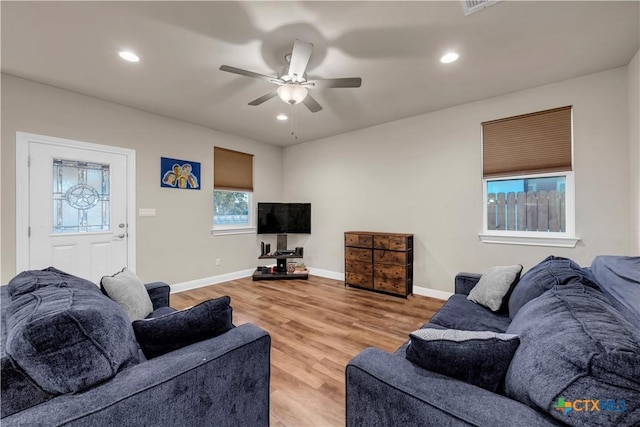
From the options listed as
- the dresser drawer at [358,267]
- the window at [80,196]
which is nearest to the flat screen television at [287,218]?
the dresser drawer at [358,267]

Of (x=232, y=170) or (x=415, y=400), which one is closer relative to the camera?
(x=415, y=400)

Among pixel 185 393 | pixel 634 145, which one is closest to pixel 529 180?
pixel 634 145

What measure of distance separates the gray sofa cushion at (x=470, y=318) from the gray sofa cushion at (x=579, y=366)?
82 centimetres

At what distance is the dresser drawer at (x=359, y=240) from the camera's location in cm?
405

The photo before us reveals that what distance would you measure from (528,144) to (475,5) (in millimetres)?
2005

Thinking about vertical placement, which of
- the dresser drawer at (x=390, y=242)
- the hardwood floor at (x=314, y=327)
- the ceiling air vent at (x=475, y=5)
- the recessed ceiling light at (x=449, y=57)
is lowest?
the hardwood floor at (x=314, y=327)

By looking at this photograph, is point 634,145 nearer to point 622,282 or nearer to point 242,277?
point 622,282

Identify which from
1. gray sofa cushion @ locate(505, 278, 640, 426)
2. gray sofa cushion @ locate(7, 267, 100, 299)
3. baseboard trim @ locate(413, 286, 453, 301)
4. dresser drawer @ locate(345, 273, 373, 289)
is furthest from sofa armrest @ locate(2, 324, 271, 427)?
baseboard trim @ locate(413, 286, 453, 301)

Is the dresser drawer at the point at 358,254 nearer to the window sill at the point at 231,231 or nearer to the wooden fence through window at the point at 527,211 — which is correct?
the wooden fence through window at the point at 527,211

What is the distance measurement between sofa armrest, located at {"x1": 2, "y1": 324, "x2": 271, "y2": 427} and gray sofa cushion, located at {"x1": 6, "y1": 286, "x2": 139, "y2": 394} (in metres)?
0.05

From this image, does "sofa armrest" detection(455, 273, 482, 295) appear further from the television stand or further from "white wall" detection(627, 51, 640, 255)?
the television stand

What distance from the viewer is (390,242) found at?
12.6ft

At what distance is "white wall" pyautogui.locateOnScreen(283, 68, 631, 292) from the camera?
2.67m

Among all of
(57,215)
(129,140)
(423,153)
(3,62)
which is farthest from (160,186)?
(423,153)
